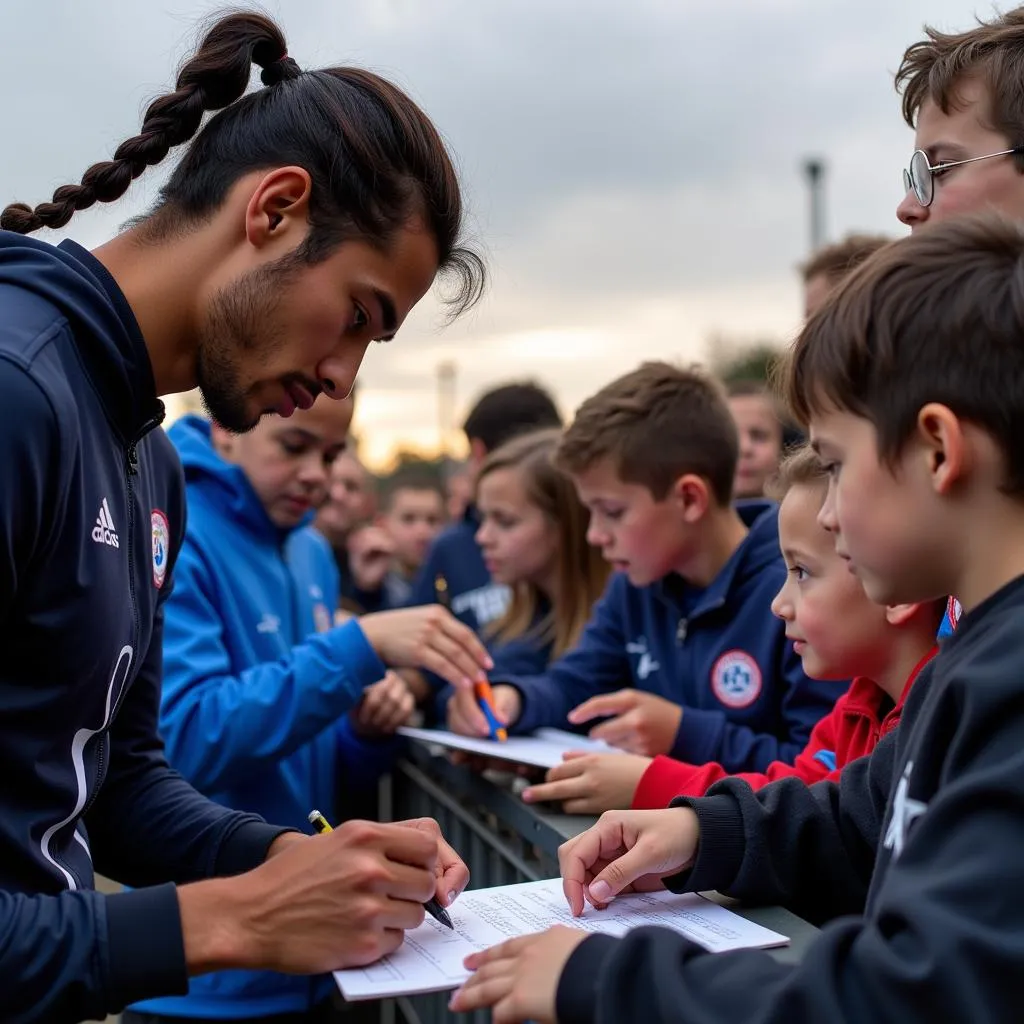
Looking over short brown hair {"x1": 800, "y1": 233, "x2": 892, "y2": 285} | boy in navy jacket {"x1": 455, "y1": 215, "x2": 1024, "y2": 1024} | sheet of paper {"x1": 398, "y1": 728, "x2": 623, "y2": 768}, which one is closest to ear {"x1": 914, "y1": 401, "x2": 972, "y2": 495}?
boy in navy jacket {"x1": 455, "y1": 215, "x2": 1024, "y2": 1024}

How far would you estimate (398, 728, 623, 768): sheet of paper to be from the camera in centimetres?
292

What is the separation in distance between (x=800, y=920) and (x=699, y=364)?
2662mm

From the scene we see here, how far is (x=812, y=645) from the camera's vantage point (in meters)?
2.30

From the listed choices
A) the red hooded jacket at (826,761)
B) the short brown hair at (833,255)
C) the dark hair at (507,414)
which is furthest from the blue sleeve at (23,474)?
the dark hair at (507,414)

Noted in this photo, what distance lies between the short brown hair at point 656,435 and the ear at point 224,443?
3.69 ft

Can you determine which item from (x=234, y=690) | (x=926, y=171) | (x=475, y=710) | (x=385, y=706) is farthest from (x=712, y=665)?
(x=926, y=171)

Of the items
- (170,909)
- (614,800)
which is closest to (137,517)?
(170,909)

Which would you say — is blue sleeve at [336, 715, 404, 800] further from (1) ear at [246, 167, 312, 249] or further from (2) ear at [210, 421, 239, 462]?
(1) ear at [246, 167, 312, 249]

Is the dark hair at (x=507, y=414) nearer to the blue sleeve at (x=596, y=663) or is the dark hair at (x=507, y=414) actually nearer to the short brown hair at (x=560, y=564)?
the short brown hair at (x=560, y=564)

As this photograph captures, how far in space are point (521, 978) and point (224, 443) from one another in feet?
10.2

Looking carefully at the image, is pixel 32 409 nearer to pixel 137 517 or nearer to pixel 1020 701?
pixel 137 517

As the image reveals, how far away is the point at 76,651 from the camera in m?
1.69

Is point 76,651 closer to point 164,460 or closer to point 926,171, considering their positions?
point 164,460

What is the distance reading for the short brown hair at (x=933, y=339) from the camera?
125 centimetres
